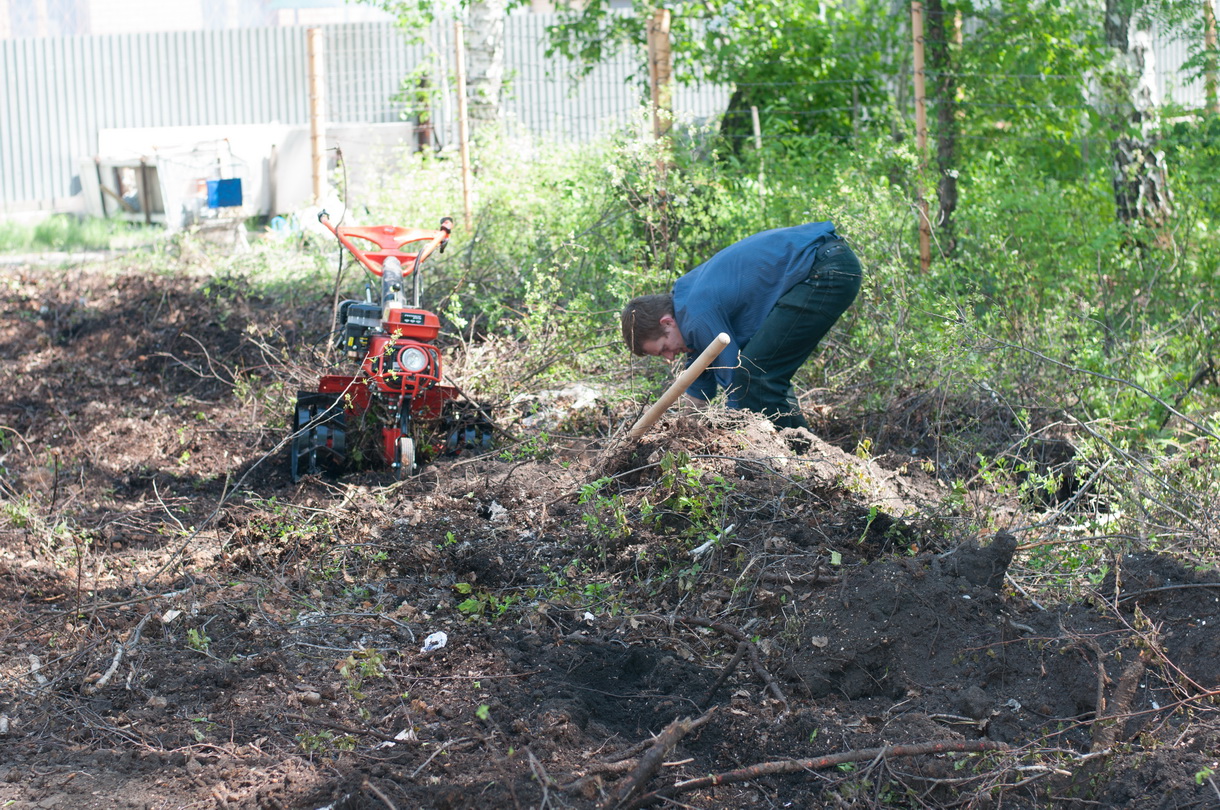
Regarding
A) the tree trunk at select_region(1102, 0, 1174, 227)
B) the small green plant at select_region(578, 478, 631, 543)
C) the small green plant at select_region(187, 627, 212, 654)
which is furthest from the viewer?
the tree trunk at select_region(1102, 0, 1174, 227)

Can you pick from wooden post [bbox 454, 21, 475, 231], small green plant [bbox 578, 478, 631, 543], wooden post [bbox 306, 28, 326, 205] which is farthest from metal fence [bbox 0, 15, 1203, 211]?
small green plant [bbox 578, 478, 631, 543]

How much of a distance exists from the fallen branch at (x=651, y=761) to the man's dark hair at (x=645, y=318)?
269 centimetres

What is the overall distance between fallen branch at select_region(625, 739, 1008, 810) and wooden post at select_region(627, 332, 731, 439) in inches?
73.0

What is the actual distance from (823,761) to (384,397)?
10.3 feet

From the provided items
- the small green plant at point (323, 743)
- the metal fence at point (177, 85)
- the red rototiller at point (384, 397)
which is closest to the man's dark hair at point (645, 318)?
the red rototiller at point (384, 397)

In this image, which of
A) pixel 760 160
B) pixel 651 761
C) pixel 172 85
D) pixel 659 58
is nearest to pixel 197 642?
pixel 651 761

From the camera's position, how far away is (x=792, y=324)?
5.08 metres

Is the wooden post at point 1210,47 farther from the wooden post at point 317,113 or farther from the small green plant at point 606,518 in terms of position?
the wooden post at point 317,113

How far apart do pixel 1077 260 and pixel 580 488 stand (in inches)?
169

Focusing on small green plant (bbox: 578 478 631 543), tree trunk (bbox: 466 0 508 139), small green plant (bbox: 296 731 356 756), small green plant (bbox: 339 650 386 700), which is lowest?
small green plant (bbox: 296 731 356 756)

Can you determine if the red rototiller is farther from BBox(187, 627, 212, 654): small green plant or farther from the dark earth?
BBox(187, 627, 212, 654): small green plant

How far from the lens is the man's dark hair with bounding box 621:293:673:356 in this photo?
507 cm

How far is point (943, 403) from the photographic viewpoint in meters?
5.15

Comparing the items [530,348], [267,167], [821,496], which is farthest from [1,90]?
[821,496]
